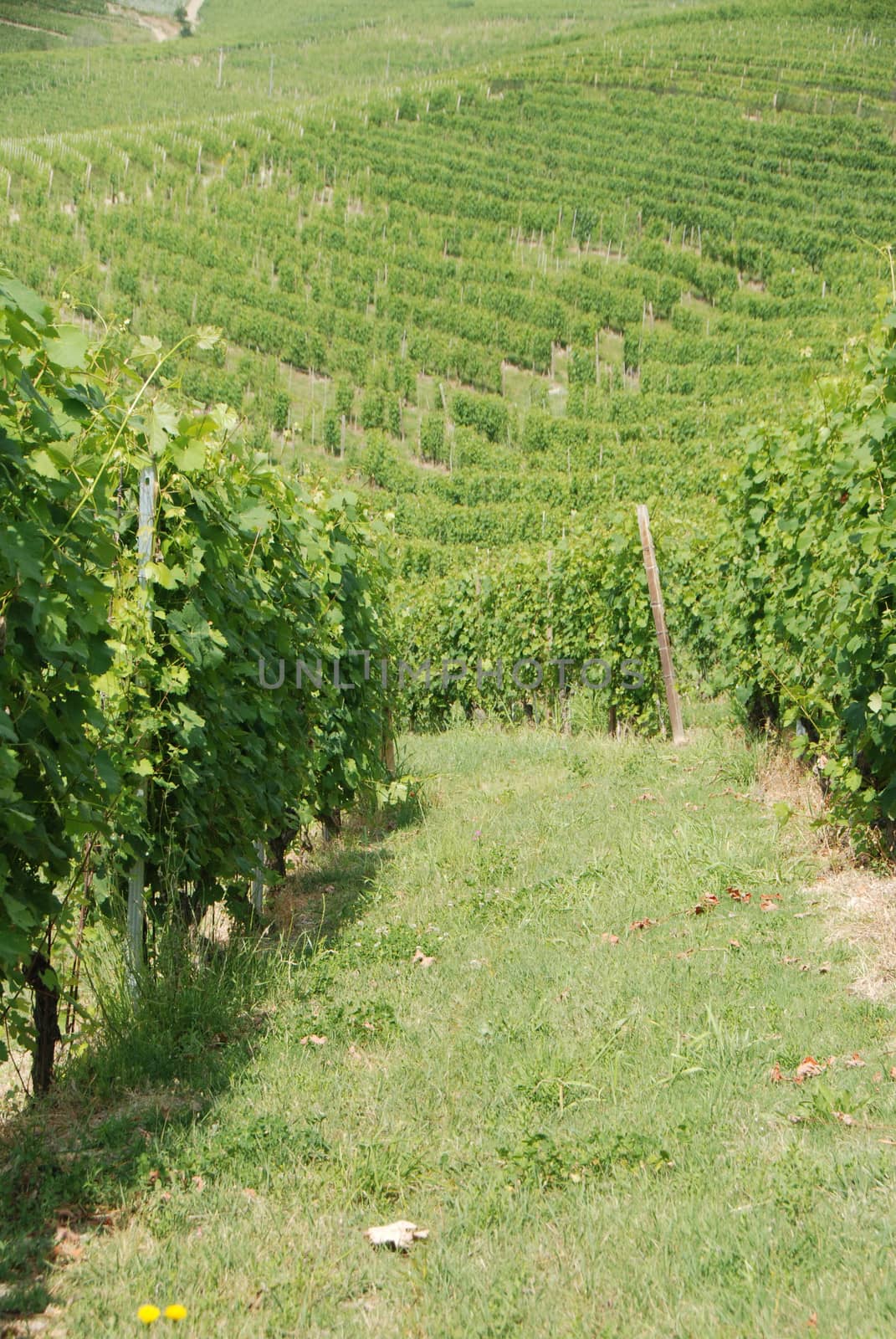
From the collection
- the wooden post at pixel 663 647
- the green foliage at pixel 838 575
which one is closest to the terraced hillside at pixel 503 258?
the wooden post at pixel 663 647

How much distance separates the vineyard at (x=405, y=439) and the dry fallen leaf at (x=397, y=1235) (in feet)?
1.84

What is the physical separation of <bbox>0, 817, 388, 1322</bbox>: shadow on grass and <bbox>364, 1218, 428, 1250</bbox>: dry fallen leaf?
29.8 inches

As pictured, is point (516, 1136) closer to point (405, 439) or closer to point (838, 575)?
point (838, 575)

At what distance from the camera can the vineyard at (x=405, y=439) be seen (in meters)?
4.19

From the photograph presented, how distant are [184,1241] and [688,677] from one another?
11531 mm

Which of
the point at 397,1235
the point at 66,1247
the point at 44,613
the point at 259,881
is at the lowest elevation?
the point at 259,881

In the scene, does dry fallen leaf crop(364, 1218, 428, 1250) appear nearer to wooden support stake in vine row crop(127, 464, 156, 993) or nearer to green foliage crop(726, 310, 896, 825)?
wooden support stake in vine row crop(127, 464, 156, 993)

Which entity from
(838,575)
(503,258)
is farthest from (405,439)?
(838,575)

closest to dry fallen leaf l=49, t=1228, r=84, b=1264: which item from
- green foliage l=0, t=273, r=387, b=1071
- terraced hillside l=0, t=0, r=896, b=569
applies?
green foliage l=0, t=273, r=387, b=1071

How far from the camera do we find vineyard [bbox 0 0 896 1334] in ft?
13.7

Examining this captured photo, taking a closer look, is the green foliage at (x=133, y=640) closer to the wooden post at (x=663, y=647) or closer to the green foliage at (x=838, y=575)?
the green foliage at (x=838, y=575)

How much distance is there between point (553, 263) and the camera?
6303cm

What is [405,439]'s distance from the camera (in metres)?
48.5

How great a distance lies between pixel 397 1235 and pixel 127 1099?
4.53ft
